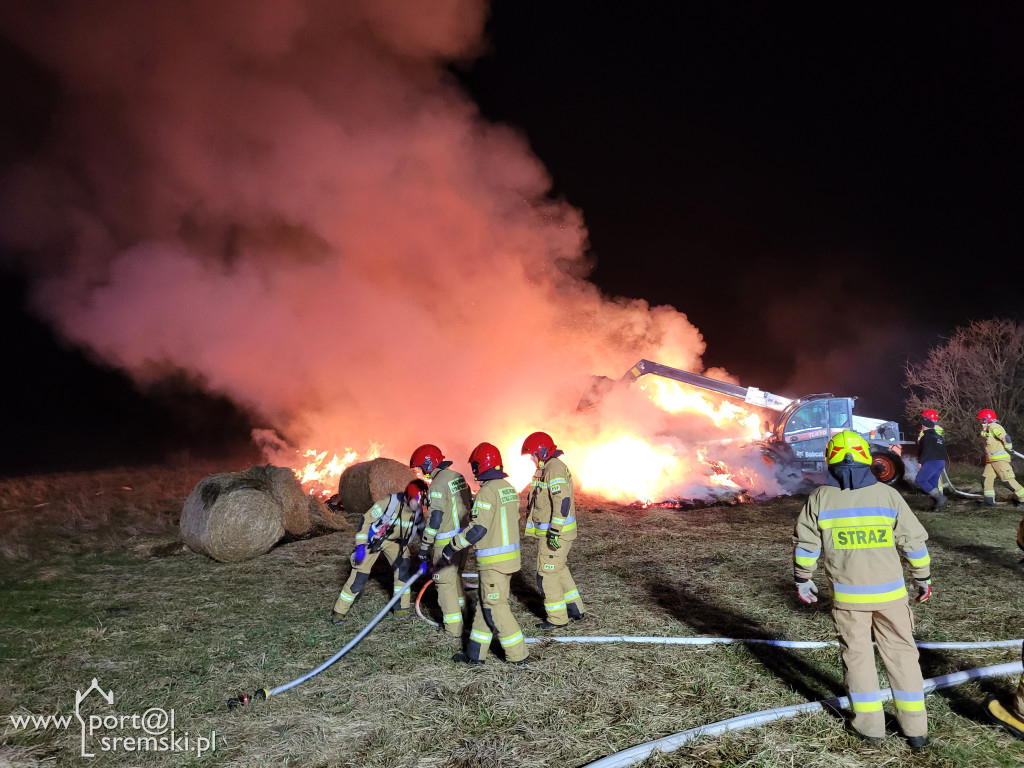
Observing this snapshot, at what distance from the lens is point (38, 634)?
239 inches

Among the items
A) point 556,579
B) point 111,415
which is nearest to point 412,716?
point 556,579

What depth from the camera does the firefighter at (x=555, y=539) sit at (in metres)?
6.22

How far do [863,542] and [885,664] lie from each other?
0.76 meters

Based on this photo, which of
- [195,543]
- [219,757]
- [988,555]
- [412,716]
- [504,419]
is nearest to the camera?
[219,757]

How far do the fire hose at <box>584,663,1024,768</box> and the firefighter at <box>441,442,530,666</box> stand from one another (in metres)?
1.64

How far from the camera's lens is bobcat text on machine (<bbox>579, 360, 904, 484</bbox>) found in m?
14.0

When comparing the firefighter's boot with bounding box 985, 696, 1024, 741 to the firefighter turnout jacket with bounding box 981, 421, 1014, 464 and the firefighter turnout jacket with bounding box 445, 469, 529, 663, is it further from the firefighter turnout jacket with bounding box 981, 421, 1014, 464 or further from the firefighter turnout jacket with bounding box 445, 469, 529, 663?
the firefighter turnout jacket with bounding box 981, 421, 1014, 464

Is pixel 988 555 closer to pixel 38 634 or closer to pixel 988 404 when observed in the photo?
pixel 38 634

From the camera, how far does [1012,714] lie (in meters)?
3.83

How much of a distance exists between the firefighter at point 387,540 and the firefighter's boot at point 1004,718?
495 centimetres

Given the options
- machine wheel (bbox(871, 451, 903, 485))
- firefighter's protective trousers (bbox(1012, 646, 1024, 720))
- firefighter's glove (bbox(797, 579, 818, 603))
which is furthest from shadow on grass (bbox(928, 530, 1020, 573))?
firefighter's glove (bbox(797, 579, 818, 603))

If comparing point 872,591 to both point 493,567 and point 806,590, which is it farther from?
point 493,567

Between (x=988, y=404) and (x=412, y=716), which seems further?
(x=988, y=404)

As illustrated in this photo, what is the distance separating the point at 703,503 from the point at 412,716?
417 inches
